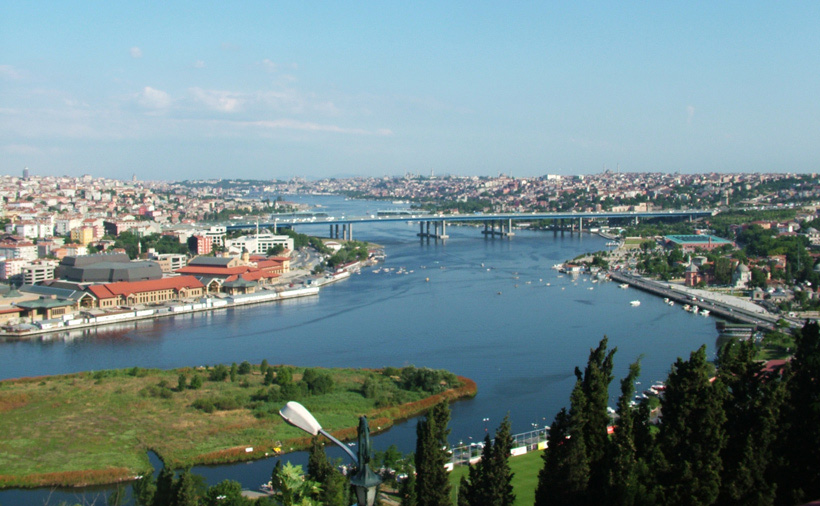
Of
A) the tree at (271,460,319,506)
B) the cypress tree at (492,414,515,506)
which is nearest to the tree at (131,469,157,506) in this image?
the cypress tree at (492,414,515,506)

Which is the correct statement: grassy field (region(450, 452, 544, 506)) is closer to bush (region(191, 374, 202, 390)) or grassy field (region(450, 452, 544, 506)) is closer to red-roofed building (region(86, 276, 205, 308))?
bush (region(191, 374, 202, 390))

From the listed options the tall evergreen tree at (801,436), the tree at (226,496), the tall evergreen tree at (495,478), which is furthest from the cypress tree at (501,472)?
the tree at (226,496)

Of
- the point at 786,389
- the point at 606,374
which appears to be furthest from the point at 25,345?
the point at 786,389

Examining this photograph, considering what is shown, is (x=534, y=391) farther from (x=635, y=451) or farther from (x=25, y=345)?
(x=25, y=345)

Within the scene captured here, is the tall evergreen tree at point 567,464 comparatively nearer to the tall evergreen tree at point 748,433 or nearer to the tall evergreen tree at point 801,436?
the tall evergreen tree at point 748,433

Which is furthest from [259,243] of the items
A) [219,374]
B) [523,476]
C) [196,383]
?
[523,476]

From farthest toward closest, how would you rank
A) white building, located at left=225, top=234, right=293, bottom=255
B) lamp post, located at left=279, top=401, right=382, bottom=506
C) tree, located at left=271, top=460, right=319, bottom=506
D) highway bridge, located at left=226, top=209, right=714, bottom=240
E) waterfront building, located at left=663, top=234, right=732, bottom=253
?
highway bridge, located at left=226, top=209, right=714, bottom=240
white building, located at left=225, top=234, right=293, bottom=255
waterfront building, located at left=663, top=234, right=732, bottom=253
tree, located at left=271, top=460, right=319, bottom=506
lamp post, located at left=279, top=401, right=382, bottom=506
